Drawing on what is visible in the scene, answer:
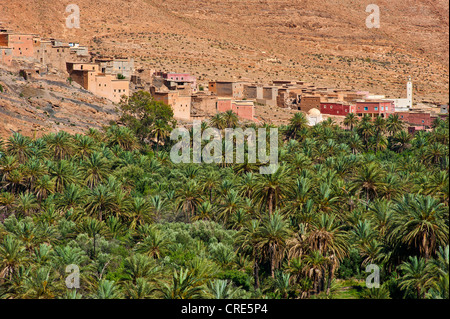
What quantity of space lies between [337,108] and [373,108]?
3.95 m

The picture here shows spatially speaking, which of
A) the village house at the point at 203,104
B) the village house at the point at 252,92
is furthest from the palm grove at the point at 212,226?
the village house at the point at 252,92

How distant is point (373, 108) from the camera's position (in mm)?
85938

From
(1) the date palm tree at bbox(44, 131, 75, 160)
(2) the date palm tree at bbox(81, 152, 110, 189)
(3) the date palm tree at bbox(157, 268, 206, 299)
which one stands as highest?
(1) the date palm tree at bbox(44, 131, 75, 160)

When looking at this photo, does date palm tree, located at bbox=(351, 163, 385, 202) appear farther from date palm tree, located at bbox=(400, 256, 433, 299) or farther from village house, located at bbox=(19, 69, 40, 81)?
village house, located at bbox=(19, 69, 40, 81)

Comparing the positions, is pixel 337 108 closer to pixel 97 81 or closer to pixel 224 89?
pixel 224 89

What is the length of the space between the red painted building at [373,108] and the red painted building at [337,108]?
76 cm

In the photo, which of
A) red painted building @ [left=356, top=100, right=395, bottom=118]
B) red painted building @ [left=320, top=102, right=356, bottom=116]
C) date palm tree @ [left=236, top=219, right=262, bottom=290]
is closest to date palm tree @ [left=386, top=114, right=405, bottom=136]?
red painted building @ [left=356, top=100, right=395, bottom=118]

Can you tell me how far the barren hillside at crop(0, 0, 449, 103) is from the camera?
119 metres

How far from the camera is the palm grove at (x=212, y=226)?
30000 millimetres

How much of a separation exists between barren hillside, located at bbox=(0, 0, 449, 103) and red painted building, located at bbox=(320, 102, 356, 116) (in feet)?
65.2

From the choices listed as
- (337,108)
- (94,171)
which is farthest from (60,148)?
(337,108)

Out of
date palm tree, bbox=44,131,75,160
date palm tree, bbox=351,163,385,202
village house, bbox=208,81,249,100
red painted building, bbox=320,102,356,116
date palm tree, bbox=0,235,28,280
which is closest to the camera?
date palm tree, bbox=0,235,28,280

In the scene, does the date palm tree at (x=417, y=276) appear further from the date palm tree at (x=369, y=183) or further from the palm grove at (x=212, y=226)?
the date palm tree at (x=369, y=183)
